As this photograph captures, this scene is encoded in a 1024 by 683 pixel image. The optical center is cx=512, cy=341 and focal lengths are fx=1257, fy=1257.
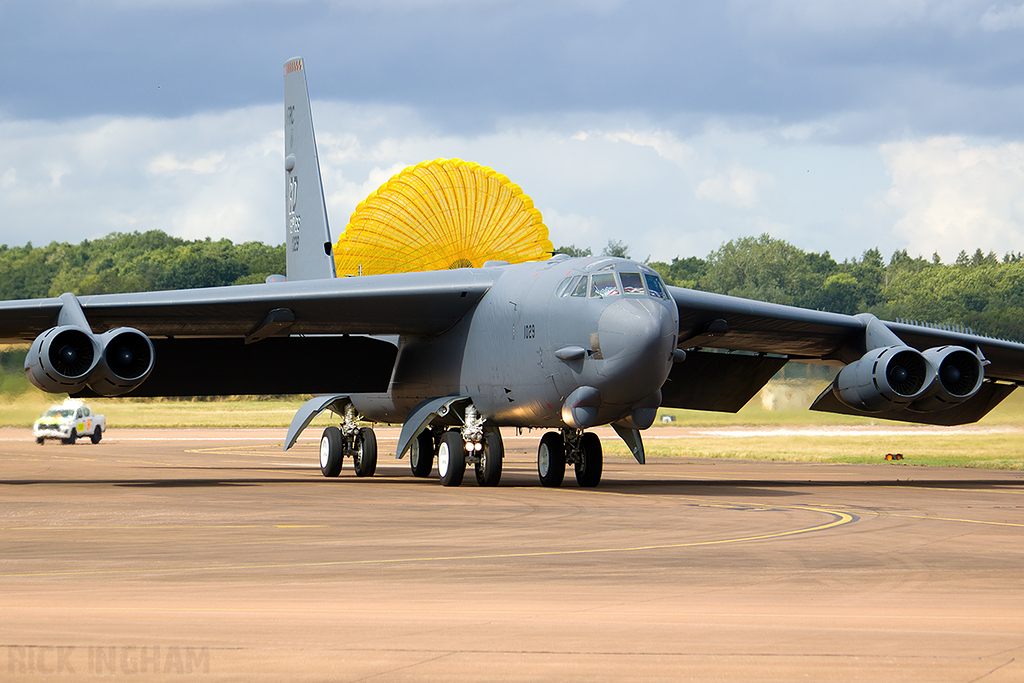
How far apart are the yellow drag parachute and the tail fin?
1.65 meters

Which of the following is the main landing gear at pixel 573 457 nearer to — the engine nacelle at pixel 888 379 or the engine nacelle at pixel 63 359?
the engine nacelle at pixel 888 379

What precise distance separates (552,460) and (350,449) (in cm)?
643

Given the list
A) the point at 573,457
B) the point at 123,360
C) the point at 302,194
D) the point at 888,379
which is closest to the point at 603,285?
the point at 573,457

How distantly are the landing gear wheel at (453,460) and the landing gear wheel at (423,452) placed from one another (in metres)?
3.02

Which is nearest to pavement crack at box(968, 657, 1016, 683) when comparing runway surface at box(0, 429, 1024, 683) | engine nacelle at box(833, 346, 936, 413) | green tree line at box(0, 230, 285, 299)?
runway surface at box(0, 429, 1024, 683)

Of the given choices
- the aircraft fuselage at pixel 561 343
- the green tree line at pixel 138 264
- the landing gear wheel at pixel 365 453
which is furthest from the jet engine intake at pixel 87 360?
the green tree line at pixel 138 264

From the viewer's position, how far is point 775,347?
26047 mm

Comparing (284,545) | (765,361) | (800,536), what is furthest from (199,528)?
(765,361)

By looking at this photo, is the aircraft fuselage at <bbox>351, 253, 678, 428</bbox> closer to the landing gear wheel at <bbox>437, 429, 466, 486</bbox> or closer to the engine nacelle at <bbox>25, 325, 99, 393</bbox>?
the landing gear wheel at <bbox>437, 429, 466, 486</bbox>

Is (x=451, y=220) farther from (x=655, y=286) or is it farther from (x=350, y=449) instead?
(x=655, y=286)

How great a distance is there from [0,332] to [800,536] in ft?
50.5

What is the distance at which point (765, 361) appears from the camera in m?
27.5

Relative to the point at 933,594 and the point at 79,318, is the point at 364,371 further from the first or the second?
the point at 933,594

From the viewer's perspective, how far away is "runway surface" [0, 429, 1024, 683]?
6355mm
